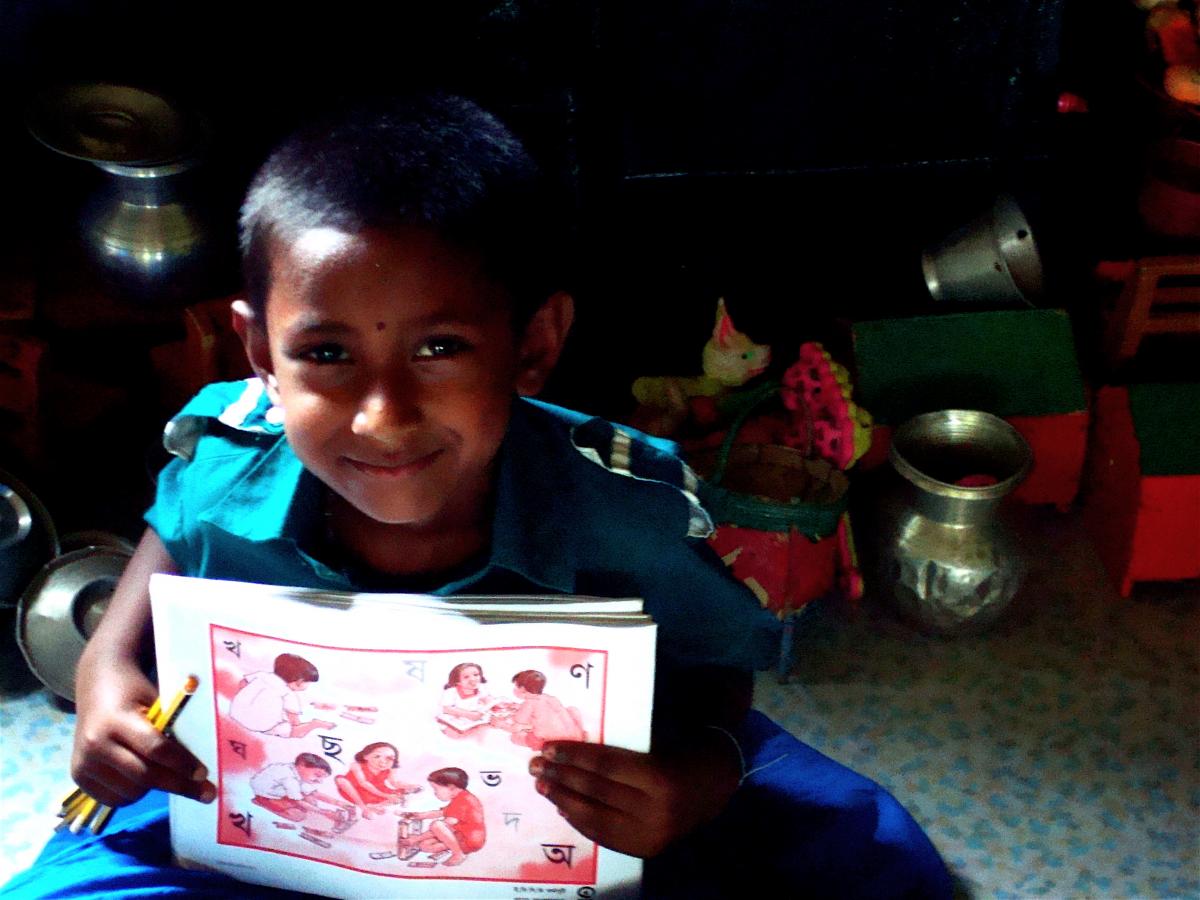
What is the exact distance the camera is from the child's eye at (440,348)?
79 centimetres

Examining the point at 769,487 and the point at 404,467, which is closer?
the point at 404,467

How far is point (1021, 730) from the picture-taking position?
1.50 meters

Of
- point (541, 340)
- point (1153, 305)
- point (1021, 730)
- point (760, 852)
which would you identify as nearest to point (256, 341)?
point (541, 340)

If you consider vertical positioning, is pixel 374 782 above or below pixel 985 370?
above

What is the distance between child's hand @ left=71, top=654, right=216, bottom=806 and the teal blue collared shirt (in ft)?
0.39

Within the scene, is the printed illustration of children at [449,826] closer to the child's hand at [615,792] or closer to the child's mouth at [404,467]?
the child's hand at [615,792]

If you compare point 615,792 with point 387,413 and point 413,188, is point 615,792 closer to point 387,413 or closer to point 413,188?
point 387,413

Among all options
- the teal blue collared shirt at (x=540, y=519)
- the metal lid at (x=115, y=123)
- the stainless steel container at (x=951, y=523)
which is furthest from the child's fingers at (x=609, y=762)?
the metal lid at (x=115, y=123)

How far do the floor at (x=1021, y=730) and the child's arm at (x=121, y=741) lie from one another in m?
0.47

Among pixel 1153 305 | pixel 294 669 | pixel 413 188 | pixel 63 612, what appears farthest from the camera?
pixel 1153 305

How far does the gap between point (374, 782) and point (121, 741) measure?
7.3 inches

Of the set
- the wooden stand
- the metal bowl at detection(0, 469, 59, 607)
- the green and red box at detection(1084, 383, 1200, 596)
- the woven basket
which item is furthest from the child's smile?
the wooden stand

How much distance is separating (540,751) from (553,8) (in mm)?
1050

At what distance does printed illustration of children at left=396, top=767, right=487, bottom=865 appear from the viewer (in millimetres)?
914
